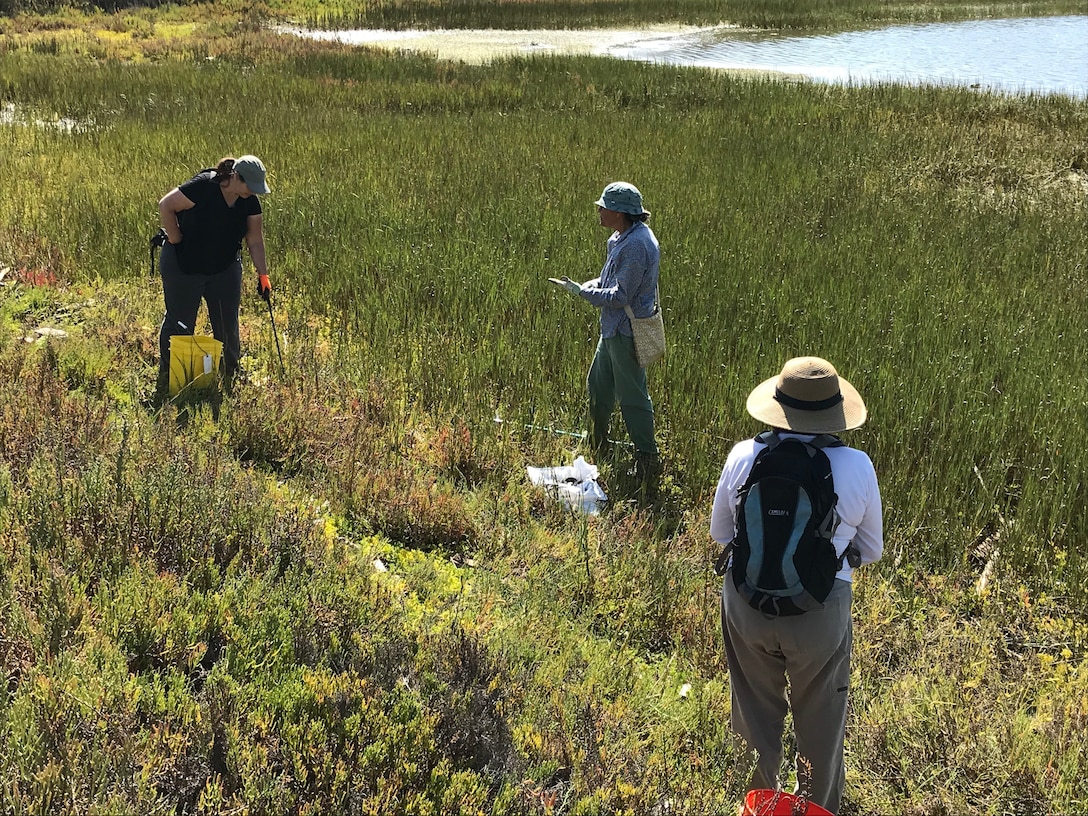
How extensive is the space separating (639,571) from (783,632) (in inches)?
58.8

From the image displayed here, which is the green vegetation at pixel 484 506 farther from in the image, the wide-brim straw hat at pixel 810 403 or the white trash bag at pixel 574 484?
the wide-brim straw hat at pixel 810 403

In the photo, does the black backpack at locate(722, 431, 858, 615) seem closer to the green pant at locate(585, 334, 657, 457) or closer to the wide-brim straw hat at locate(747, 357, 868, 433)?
the wide-brim straw hat at locate(747, 357, 868, 433)

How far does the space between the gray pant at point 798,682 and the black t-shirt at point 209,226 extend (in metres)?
3.93

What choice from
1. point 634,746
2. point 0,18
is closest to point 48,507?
point 634,746

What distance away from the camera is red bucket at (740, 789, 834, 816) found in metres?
2.35

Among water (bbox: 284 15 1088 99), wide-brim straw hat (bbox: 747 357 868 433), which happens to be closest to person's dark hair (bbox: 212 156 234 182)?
wide-brim straw hat (bbox: 747 357 868 433)

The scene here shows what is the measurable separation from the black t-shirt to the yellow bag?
47 cm

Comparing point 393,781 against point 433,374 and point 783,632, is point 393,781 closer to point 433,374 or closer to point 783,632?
point 783,632

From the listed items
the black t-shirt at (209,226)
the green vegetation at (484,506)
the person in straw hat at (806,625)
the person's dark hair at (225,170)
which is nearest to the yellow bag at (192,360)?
the green vegetation at (484,506)

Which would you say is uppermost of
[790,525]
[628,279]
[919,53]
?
[919,53]

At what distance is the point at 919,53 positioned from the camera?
1113 inches

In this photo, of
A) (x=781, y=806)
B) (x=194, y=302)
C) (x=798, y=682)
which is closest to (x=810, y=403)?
(x=798, y=682)

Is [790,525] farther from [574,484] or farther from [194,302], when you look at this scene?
[194,302]

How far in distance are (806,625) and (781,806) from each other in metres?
0.52
